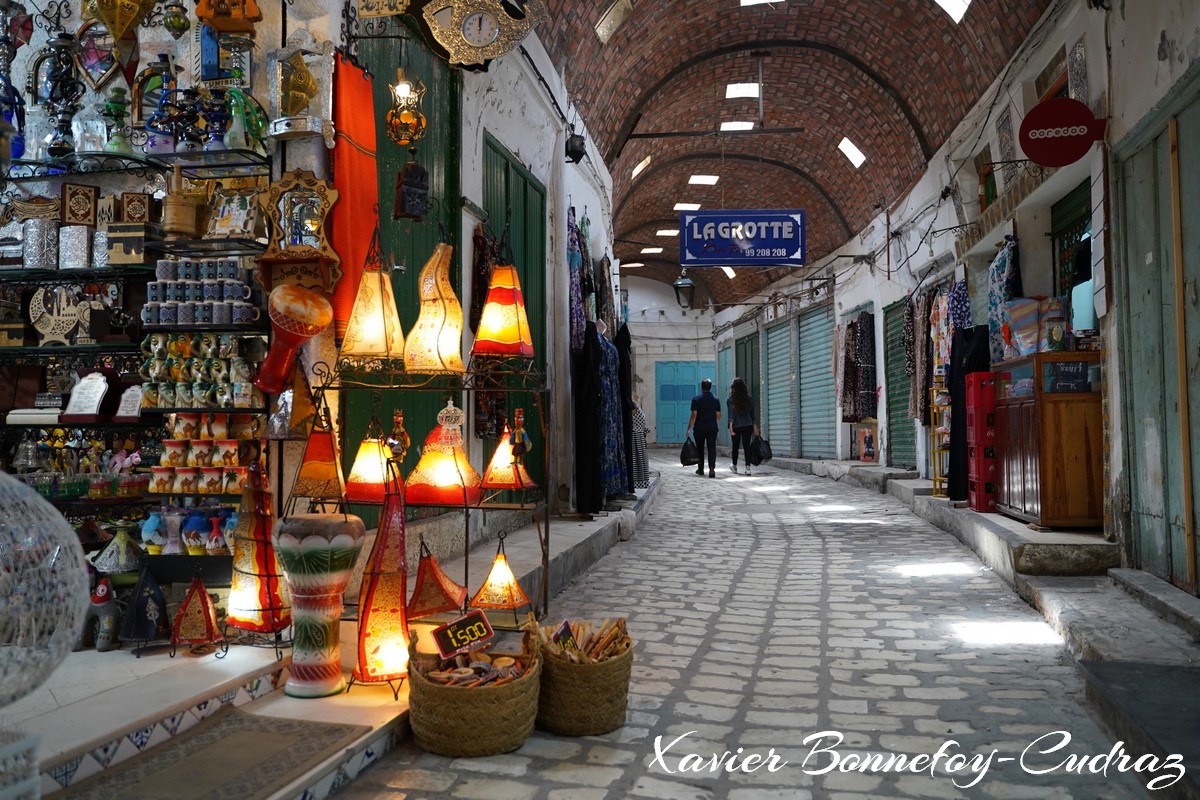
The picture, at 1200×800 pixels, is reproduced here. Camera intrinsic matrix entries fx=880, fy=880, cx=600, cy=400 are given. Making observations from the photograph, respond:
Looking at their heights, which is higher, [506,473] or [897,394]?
[897,394]

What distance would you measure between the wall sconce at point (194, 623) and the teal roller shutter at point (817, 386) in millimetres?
13377

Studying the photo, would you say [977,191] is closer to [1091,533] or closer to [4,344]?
[1091,533]

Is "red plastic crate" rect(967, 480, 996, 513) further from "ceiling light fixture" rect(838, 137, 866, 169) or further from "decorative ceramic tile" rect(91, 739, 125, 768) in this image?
"ceiling light fixture" rect(838, 137, 866, 169)

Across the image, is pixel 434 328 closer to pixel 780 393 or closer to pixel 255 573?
pixel 255 573

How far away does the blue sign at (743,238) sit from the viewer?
39.1ft

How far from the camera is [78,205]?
423 centimetres

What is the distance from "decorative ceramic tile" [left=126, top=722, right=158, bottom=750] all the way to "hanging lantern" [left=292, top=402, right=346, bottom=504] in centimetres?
103

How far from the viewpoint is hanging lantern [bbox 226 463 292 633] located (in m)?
3.43

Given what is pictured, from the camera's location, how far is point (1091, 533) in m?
5.65

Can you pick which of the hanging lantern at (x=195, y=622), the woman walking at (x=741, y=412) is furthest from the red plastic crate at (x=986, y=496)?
the woman walking at (x=741, y=412)

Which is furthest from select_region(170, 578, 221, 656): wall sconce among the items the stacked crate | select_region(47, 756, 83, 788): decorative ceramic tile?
the stacked crate

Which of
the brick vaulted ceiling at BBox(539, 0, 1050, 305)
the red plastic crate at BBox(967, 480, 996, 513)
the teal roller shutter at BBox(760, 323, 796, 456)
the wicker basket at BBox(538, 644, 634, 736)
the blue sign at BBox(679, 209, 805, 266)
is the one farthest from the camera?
the teal roller shutter at BBox(760, 323, 796, 456)

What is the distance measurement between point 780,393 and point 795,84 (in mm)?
8108

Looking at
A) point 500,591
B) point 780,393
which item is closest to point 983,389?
point 500,591
